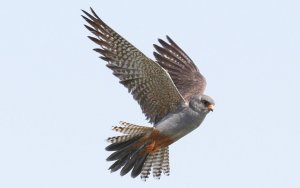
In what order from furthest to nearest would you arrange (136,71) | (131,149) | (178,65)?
(178,65), (131,149), (136,71)

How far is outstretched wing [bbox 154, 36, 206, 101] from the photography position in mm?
19109

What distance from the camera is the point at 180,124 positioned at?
53.7 ft

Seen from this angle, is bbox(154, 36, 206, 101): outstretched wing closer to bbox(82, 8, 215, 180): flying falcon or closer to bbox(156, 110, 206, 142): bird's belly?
bbox(82, 8, 215, 180): flying falcon

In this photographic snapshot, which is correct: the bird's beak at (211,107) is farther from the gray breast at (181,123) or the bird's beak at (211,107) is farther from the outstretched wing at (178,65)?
the outstretched wing at (178,65)

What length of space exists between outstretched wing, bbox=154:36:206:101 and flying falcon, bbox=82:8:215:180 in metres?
1.35

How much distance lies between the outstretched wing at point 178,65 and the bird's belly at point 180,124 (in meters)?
2.55

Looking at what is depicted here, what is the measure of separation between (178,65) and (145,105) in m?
3.10

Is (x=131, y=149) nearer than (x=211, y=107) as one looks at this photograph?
No

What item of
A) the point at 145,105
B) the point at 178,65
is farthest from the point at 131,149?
the point at 178,65

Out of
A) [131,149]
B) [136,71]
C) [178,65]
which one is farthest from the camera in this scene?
[178,65]

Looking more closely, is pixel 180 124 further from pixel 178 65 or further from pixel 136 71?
pixel 178 65

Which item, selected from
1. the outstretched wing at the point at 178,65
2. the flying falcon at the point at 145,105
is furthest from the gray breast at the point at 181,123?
the outstretched wing at the point at 178,65

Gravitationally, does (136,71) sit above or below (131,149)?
above

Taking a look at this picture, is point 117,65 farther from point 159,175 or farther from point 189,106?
point 159,175
